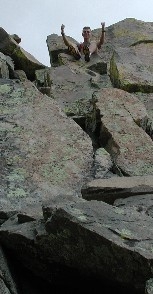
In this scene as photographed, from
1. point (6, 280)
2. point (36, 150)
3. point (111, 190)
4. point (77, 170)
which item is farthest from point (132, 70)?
point (6, 280)

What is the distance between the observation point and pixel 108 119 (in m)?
13.3

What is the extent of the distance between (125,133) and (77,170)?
8.12ft

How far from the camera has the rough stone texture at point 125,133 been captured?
38.6 ft

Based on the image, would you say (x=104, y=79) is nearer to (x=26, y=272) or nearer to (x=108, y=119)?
(x=108, y=119)

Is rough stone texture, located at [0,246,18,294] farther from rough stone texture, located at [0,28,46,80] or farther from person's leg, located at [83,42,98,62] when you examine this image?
person's leg, located at [83,42,98,62]

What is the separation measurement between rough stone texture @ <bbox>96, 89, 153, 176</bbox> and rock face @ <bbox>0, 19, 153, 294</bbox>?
0.03 metres

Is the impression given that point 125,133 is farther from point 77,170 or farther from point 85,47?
point 85,47

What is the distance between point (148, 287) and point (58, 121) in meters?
7.04

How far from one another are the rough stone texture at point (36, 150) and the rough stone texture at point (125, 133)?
919 mm

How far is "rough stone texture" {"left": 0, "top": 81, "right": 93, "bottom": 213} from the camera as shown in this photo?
9922mm

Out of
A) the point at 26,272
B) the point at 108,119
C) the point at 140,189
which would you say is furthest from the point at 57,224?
the point at 108,119

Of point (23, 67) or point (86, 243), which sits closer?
point (86, 243)

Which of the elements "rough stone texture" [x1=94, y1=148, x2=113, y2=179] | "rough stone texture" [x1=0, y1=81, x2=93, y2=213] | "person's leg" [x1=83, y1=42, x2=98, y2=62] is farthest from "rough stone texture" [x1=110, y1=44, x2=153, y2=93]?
"rough stone texture" [x1=94, y1=148, x2=113, y2=179]

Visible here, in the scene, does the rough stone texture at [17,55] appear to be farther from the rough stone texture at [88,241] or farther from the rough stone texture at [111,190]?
the rough stone texture at [88,241]
